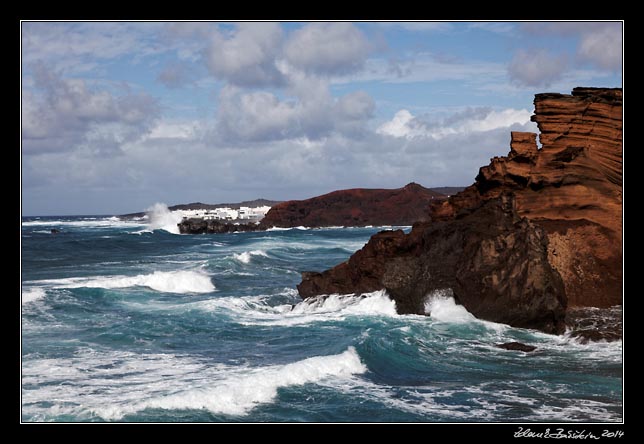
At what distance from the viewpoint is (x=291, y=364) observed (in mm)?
13672

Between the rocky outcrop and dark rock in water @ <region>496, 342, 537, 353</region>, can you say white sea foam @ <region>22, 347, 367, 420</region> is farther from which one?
the rocky outcrop

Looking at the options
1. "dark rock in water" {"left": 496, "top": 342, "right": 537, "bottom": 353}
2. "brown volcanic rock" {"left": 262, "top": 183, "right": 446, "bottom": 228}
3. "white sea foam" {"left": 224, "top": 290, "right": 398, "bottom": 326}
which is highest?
"brown volcanic rock" {"left": 262, "top": 183, "right": 446, "bottom": 228}

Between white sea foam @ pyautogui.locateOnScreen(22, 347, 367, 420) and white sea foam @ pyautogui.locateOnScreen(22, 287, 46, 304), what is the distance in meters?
8.02

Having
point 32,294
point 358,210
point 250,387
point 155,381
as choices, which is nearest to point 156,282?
point 32,294

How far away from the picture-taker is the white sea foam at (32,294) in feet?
73.5

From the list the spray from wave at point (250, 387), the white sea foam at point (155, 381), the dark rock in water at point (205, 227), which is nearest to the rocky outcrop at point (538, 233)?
the white sea foam at point (155, 381)

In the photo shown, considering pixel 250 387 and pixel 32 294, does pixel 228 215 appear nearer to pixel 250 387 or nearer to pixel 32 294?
pixel 32 294

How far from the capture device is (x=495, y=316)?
1662 cm

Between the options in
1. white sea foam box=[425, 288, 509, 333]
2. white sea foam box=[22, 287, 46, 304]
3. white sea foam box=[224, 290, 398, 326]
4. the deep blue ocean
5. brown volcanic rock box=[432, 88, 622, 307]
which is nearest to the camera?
the deep blue ocean

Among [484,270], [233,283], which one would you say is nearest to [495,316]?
[484,270]

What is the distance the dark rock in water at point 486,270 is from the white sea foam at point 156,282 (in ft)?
28.7

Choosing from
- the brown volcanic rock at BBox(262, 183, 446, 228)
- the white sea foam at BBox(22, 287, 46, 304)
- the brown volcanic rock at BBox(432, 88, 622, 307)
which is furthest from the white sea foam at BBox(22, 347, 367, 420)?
the brown volcanic rock at BBox(262, 183, 446, 228)
